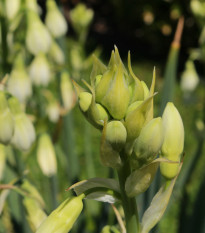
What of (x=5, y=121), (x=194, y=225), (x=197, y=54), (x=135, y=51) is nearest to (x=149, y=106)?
(x=5, y=121)

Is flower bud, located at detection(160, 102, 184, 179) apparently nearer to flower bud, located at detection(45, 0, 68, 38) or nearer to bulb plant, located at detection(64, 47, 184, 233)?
bulb plant, located at detection(64, 47, 184, 233)

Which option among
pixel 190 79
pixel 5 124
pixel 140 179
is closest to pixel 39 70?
pixel 5 124

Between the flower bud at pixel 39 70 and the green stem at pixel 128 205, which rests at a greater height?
the flower bud at pixel 39 70

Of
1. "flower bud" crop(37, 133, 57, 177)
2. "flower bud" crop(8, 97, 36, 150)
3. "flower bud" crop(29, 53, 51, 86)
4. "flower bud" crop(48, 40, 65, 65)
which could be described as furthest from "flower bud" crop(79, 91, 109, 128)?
"flower bud" crop(48, 40, 65, 65)

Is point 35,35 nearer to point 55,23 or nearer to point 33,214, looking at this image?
point 55,23

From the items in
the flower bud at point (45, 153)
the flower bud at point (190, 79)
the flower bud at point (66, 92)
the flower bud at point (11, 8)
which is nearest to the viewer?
the flower bud at point (45, 153)

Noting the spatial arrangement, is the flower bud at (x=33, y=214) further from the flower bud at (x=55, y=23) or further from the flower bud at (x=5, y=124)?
the flower bud at (x=55, y=23)

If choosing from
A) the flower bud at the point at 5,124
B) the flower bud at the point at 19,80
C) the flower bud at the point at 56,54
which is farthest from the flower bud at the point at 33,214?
the flower bud at the point at 56,54
